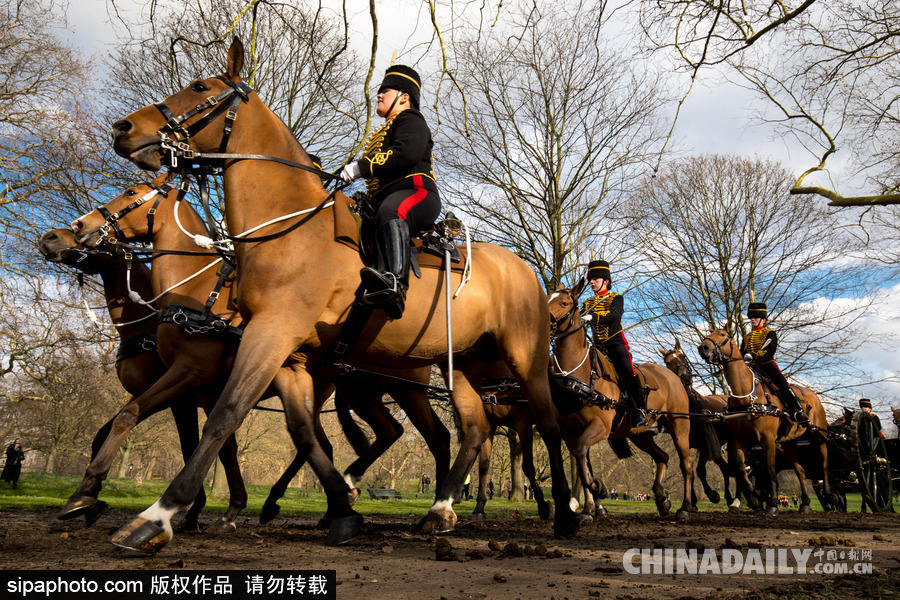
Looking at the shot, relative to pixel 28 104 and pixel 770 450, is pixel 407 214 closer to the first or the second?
pixel 770 450

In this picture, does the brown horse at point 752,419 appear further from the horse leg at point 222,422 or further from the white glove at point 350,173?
the horse leg at point 222,422

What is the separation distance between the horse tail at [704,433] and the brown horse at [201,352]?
8.35 meters

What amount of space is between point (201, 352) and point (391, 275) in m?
2.60

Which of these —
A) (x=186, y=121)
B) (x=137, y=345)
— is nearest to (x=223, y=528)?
(x=137, y=345)

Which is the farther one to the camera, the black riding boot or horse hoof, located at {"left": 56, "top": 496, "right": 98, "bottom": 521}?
horse hoof, located at {"left": 56, "top": 496, "right": 98, "bottom": 521}

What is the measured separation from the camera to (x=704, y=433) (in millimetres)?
14422

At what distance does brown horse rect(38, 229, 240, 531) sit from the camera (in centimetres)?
702

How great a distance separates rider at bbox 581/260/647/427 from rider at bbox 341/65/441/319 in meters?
6.14

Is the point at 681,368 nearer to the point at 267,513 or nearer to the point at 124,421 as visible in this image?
the point at 267,513

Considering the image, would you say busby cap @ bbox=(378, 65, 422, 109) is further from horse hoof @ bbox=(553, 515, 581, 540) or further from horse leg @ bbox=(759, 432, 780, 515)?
horse leg @ bbox=(759, 432, 780, 515)

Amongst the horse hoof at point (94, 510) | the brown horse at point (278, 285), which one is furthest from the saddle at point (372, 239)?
the horse hoof at point (94, 510)

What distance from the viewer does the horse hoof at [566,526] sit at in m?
6.26

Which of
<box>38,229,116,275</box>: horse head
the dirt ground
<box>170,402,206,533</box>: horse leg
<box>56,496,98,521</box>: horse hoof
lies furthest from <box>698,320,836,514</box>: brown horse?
<box>56,496,98,521</box>: horse hoof

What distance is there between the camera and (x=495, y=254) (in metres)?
6.31
